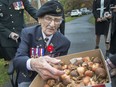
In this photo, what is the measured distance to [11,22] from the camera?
5.71 m

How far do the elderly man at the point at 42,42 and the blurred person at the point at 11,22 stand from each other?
2.02 metres

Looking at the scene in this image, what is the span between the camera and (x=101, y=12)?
8867 millimetres

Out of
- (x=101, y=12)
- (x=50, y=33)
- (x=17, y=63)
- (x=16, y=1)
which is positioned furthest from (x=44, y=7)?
(x=101, y=12)

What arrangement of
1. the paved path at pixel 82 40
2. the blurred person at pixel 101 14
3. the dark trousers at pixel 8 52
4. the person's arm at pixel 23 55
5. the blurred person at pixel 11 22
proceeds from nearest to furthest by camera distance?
the person's arm at pixel 23 55 < the blurred person at pixel 11 22 < the dark trousers at pixel 8 52 < the blurred person at pixel 101 14 < the paved path at pixel 82 40

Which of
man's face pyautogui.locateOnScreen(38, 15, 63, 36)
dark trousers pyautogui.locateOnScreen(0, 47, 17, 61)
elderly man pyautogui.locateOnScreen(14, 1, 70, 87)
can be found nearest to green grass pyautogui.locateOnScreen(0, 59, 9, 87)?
dark trousers pyautogui.locateOnScreen(0, 47, 17, 61)

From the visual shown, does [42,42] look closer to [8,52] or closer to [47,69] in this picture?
[47,69]

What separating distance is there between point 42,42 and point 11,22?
246 centimetres

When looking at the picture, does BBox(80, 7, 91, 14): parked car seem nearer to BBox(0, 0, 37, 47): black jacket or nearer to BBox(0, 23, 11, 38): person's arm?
BBox(0, 0, 37, 47): black jacket

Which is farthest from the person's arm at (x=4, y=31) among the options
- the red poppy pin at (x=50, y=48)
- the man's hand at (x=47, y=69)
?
the man's hand at (x=47, y=69)

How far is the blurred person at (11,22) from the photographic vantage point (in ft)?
18.1

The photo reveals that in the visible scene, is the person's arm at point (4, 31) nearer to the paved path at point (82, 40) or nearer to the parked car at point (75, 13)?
the paved path at point (82, 40)

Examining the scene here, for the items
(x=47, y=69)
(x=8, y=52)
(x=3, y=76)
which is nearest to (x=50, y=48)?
(x=47, y=69)

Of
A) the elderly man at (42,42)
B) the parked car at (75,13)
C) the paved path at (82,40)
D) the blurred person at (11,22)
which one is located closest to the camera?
the elderly man at (42,42)

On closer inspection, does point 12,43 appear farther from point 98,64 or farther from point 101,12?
point 101,12
